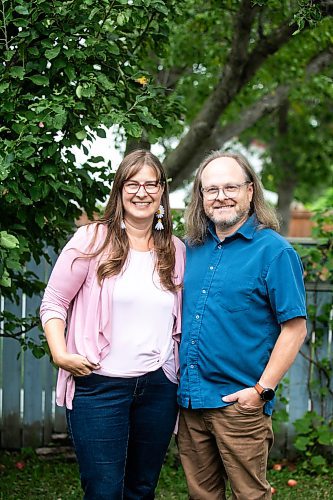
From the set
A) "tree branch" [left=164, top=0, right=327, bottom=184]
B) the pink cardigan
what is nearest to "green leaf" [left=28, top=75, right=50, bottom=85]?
the pink cardigan

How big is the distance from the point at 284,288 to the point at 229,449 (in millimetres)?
713

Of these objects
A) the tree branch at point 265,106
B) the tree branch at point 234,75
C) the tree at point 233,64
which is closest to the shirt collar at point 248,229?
the tree at point 233,64

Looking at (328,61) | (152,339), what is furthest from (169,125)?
(328,61)

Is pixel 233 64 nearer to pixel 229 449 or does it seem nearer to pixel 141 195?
pixel 141 195

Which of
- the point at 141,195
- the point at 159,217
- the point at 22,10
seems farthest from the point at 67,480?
the point at 22,10

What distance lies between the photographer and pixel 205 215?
11.3ft

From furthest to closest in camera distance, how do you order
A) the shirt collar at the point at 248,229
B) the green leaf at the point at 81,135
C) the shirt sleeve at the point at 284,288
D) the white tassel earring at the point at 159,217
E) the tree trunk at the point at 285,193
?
the tree trunk at the point at 285,193 → the green leaf at the point at 81,135 → the white tassel earring at the point at 159,217 → the shirt collar at the point at 248,229 → the shirt sleeve at the point at 284,288

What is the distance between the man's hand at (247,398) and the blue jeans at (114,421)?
30 centimetres

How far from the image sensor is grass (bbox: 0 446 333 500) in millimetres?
4898

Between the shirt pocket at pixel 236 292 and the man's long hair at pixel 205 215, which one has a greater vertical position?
the man's long hair at pixel 205 215

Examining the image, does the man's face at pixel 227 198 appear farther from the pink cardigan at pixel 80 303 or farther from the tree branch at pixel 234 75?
the tree branch at pixel 234 75

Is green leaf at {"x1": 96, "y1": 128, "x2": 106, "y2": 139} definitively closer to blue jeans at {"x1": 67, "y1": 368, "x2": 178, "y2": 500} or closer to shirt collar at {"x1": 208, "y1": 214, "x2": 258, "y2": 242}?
shirt collar at {"x1": 208, "y1": 214, "x2": 258, "y2": 242}

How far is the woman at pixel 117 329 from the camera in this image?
10.3ft

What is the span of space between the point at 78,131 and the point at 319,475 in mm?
3123
